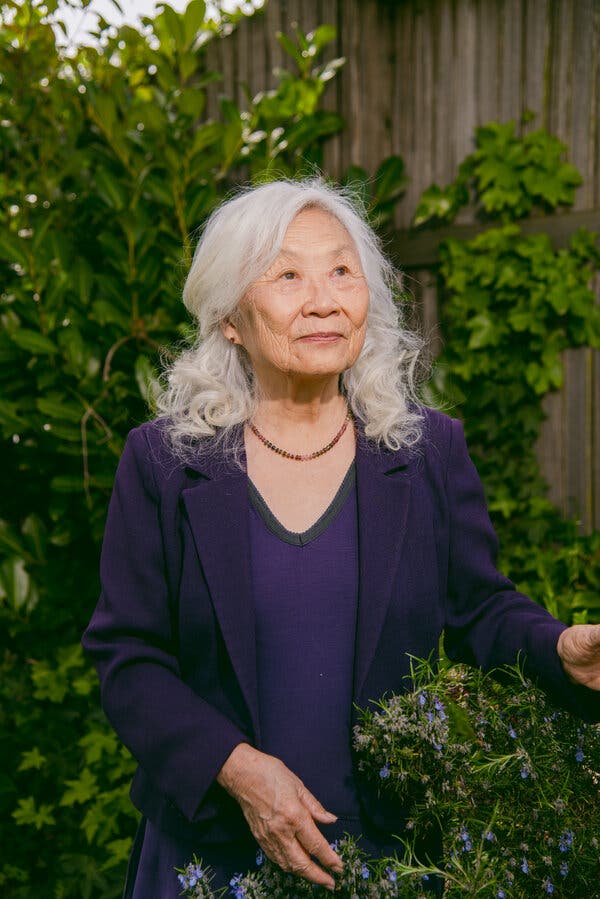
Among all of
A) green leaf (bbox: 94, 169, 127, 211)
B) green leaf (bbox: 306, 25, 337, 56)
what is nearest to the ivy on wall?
green leaf (bbox: 306, 25, 337, 56)

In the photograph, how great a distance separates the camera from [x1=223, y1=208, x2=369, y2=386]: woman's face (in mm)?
1706

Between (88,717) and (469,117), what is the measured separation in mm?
2690

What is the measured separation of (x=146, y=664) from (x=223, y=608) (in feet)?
0.54

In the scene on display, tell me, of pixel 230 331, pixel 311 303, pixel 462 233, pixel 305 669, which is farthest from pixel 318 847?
pixel 462 233

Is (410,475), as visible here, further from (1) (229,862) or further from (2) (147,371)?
(2) (147,371)

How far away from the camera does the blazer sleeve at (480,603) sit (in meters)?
1.53

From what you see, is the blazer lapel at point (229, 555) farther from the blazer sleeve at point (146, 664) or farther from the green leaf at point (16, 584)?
the green leaf at point (16, 584)

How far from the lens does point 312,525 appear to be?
1.71 meters

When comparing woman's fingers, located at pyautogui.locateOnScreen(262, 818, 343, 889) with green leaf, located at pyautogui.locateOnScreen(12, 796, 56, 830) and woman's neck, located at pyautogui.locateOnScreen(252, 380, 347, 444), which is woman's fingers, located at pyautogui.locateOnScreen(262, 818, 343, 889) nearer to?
woman's neck, located at pyautogui.locateOnScreen(252, 380, 347, 444)

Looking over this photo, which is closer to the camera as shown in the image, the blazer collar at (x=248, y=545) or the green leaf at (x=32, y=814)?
the blazer collar at (x=248, y=545)

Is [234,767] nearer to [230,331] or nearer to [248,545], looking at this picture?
[248,545]

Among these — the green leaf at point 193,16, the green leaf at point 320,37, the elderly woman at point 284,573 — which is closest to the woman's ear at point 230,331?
the elderly woman at point 284,573

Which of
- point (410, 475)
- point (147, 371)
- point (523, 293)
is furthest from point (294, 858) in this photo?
point (523, 293)

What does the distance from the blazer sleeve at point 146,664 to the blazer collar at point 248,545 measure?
0.09 meters
